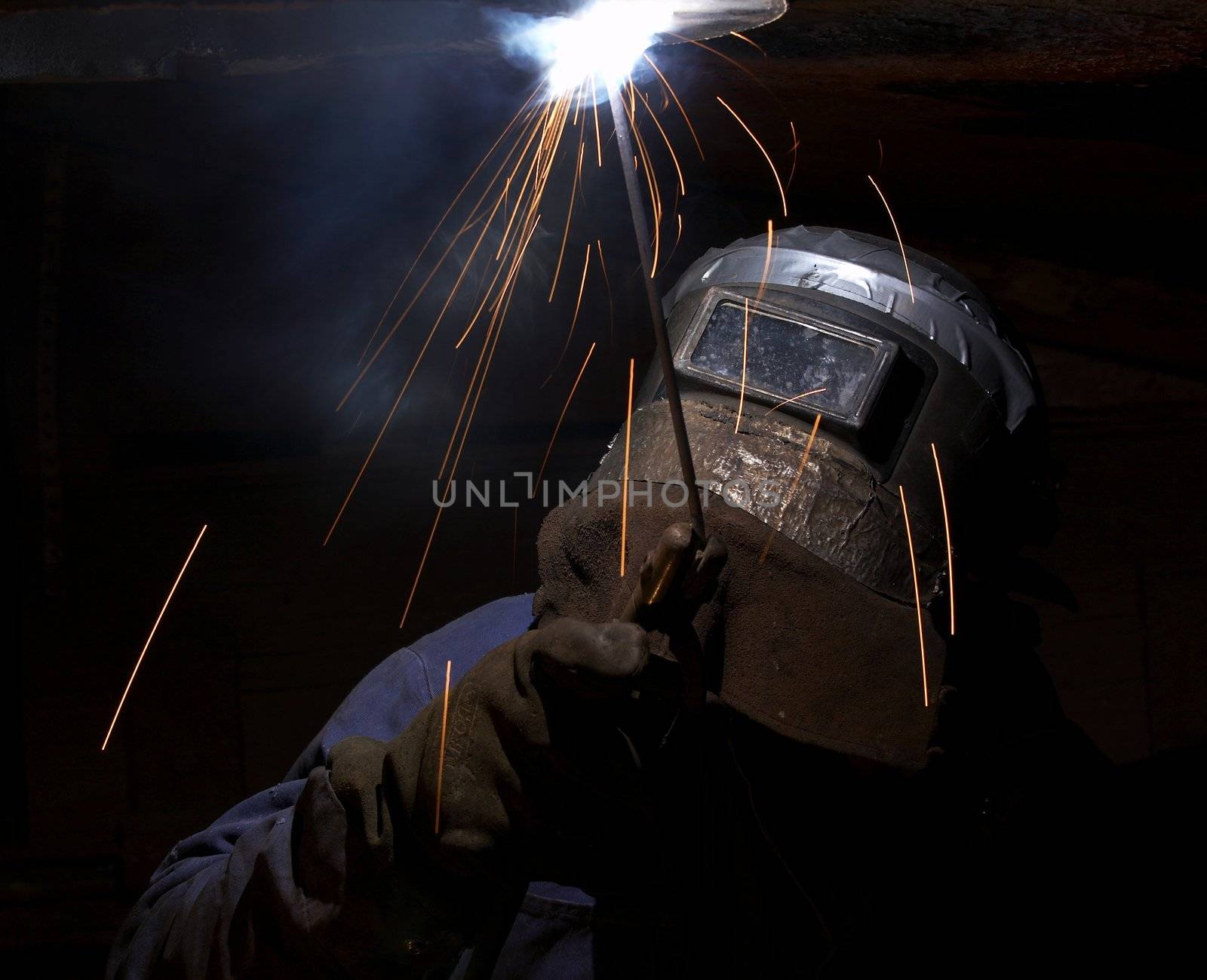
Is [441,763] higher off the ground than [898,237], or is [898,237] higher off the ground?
[898,237]

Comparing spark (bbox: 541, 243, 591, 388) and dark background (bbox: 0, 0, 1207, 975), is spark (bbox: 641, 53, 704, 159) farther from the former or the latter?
spark (bbox: 541, 243, 591, 388)

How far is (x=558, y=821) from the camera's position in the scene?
4.27ft

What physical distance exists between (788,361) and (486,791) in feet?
2.86

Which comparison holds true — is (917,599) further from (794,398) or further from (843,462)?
(794,398)

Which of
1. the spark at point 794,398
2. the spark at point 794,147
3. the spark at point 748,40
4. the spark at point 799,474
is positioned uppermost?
the spark at point 794,147

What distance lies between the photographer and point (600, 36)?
4.51ft

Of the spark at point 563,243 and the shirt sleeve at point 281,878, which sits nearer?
the shirt sleeve at point 281,878

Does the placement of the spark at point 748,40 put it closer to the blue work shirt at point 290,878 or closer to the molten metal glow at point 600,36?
the molten metal glow at point 600,36

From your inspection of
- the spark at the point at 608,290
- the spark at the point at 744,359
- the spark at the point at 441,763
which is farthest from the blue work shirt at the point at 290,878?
the spark at the point at 608,290

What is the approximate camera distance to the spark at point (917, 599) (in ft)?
4.82

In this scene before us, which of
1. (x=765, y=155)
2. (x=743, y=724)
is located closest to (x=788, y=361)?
(x=743, y=724)

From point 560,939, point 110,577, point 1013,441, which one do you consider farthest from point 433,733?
point 110,577

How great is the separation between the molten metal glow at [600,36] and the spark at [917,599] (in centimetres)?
83

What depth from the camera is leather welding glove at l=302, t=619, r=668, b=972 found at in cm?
124
